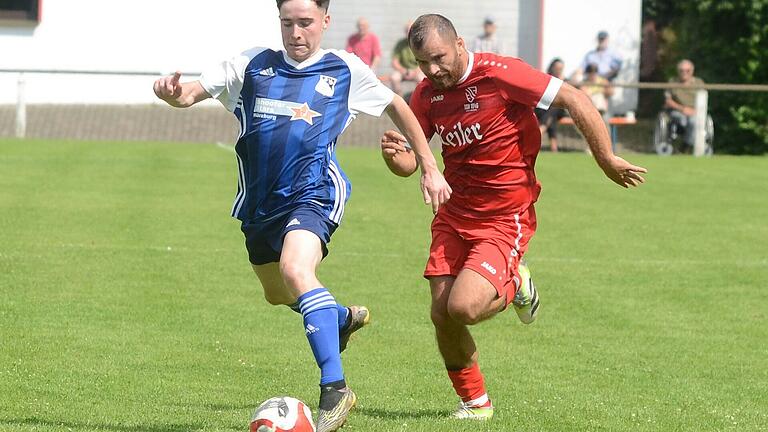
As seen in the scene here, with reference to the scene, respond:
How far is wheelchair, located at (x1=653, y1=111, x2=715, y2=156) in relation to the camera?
930 inches

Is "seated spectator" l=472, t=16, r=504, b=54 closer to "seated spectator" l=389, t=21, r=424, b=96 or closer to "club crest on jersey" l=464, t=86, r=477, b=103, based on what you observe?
"seated spectator" l=389, t=21, r=424, b=96

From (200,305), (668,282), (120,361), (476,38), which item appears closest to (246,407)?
(120,361)

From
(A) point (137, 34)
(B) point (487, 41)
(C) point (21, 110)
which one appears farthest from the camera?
(A) point (137, 34)

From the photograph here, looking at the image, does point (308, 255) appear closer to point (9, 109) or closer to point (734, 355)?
point (734, 355)

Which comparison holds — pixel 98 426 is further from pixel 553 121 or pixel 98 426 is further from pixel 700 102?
pixel 700 102

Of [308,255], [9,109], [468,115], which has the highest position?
[468,115]

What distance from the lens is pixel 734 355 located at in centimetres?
911

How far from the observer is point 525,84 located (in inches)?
287

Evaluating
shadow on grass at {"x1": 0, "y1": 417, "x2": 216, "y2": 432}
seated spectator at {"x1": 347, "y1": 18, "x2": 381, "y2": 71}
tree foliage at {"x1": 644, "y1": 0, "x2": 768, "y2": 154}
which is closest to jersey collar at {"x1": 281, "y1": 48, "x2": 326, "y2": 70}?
shadow on grass at {"x1": 0, "y1": 417, "x2": 216, "y2": 432}

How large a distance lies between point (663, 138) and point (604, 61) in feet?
8.47

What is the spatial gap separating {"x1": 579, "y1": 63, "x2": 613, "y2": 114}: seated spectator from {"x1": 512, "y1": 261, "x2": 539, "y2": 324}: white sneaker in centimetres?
1509

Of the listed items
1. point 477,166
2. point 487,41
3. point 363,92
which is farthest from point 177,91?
point 487,41

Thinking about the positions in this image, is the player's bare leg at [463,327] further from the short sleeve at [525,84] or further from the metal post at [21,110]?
the metal post at [21,110]

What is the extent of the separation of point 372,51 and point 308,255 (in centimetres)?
1944
